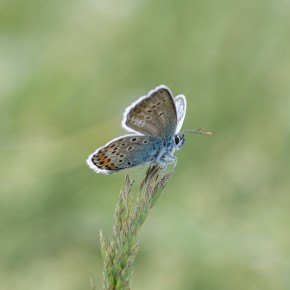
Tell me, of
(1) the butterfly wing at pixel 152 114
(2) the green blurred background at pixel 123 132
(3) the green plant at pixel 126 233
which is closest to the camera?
(3) the green plant at pixel 126 233

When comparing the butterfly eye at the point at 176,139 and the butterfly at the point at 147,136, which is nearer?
the butterfly at the point at 147,136

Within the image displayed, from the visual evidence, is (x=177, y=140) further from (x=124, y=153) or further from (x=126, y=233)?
(x=126, y=233)

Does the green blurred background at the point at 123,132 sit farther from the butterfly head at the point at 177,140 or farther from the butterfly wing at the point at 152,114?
the butterfly wing at the point at 152,114

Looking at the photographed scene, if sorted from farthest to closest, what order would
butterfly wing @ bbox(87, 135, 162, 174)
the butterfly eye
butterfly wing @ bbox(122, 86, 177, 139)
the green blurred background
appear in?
the green blurred background < the butterfly eye < butterfly wing @ bbox(87, 135, 162, 174) < butterfly wing @ bbox(122, 86, 177, 139)

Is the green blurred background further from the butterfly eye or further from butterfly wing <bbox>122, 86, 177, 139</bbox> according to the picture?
butterfly wing <bbox>122, 86, 177, 139</bbox>

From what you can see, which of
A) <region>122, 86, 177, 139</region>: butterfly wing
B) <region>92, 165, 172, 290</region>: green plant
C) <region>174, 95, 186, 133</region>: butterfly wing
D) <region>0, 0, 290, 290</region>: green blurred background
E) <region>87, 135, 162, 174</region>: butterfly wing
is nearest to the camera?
<region>92, 165, 172, 290</region>: green plant

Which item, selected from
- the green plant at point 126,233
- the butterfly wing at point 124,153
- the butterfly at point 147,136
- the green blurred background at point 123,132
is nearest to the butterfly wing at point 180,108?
the butterfly at point 147,136

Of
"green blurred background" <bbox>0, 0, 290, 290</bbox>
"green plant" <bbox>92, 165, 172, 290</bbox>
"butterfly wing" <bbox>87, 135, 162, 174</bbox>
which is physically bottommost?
"green blurred background" <bbox>0, 0, 290, 290</bbox>

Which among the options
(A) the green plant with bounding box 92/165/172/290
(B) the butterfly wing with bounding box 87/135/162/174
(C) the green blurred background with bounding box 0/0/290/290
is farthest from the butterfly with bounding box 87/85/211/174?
(C) the green blurred background with bounding box 0/0/290/290

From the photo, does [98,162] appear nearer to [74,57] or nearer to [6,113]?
[6,113]

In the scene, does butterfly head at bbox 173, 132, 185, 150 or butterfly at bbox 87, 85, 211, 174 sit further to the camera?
→ butterfly head at bbox 173, 132, 185, 150
